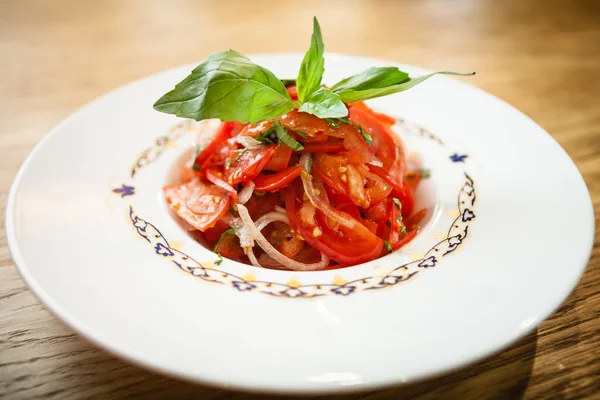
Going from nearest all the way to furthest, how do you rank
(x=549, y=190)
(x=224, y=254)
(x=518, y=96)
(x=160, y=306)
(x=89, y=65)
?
(x=160, y=306) → (x=549, y=190) → (x=224, y=254) → (x=518, y=96) → (x=89, y=65)

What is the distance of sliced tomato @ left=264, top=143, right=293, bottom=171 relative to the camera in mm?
2033

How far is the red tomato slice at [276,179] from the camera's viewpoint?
2027mm

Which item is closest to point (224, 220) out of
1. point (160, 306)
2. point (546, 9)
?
point (160, 306)

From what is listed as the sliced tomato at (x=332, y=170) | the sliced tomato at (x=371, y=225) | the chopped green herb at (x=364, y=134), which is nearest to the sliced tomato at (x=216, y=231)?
the sliced tomato at (x=332, y=170)

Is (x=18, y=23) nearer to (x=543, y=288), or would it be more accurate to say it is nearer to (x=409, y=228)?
(x=409, y=228)

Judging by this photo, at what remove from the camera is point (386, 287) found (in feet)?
5.20

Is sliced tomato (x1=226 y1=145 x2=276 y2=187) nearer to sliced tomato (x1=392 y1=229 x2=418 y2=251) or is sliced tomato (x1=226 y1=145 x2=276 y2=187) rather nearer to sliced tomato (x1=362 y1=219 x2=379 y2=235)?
sliced tomato (x1=362 y1=219 x2=379 y2=235)

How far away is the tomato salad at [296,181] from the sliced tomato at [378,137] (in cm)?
3

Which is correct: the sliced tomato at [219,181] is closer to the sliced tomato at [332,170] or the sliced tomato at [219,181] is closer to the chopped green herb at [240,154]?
the chopped green herb at [240,154]

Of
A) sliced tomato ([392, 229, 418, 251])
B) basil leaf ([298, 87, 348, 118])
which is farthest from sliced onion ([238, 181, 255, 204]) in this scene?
sliced tomato ([392, 229, 418, 251])

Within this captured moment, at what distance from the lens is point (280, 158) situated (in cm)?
204

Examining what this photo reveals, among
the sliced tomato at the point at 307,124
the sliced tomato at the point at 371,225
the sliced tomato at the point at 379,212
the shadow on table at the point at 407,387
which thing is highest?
the sliced tomato at the point at 307,124

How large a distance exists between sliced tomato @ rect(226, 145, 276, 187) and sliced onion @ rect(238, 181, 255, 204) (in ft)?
0.08

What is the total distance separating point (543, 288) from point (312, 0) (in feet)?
13.5
